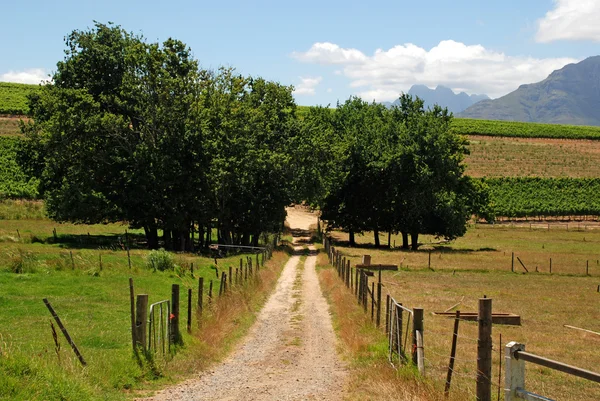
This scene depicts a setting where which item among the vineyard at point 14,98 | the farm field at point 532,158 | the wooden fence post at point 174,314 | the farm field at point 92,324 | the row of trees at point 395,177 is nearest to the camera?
the farm field at point 92,324

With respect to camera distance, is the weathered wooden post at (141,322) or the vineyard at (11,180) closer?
the weathered wooden post at (141,322)

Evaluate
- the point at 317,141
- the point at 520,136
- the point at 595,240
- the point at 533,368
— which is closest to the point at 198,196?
the point at 317,141

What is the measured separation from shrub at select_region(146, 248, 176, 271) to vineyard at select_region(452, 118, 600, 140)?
4882 inches

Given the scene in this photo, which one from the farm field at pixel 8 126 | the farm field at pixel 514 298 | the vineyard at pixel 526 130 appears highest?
the vineyard at pixel 526 130

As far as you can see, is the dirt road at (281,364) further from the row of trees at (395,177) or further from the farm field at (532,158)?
the farm field at (532,158)

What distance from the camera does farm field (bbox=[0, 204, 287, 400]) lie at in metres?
10.4

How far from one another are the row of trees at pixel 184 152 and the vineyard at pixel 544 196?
40056mm

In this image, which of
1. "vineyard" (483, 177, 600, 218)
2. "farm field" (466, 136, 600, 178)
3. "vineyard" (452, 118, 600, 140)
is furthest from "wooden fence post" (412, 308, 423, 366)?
"vineyard" (452, 118, 600, 140)

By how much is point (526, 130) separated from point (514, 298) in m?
133

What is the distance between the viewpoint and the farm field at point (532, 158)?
395 feet

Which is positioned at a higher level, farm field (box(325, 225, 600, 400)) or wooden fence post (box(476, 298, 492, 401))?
wooden fence post (box(476, 298, 492, 401))

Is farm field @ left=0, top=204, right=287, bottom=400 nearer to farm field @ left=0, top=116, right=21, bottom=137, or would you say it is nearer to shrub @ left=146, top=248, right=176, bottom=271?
shrub @ left=146, top=248, right=176, bottom=271

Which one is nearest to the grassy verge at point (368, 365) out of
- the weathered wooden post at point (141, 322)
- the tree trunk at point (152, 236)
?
the weathered wooden post at point (141, 322)

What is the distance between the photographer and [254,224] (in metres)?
54.6
